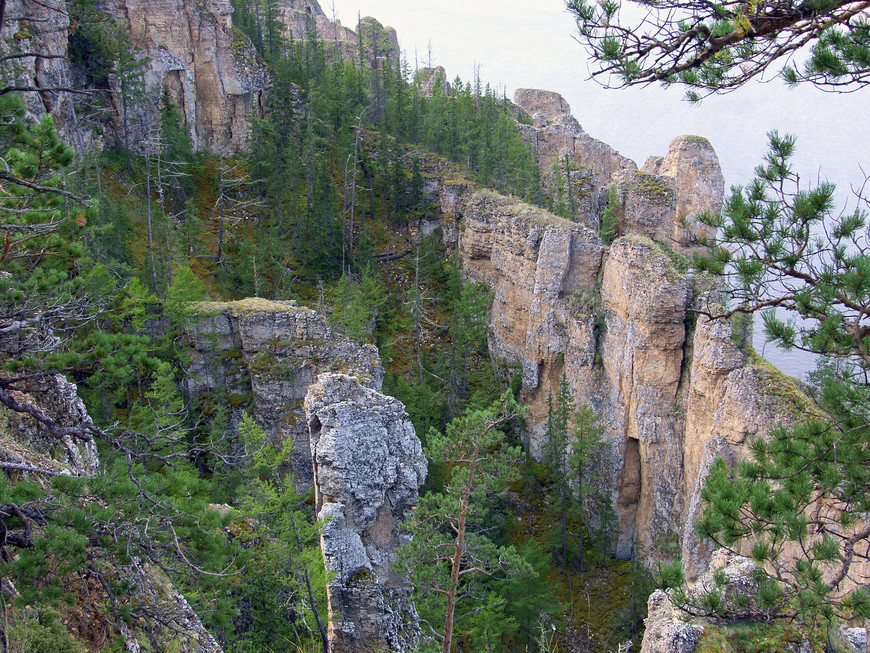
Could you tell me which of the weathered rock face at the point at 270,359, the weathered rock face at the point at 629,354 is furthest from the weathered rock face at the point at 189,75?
the weathered rock face at the point at 629,354

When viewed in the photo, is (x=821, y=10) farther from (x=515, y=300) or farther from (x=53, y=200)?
(x=515, y=300)

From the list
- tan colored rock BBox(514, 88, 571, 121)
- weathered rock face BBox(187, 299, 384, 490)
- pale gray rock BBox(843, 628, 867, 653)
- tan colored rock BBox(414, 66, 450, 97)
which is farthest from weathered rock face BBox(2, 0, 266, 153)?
tan colored rock BBox(514, 88, 571, 121)

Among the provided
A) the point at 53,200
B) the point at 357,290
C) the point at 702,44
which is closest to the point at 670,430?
the point at 357,290

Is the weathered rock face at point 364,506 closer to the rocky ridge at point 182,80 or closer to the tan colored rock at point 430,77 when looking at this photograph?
the rocky ridge at point 182,80

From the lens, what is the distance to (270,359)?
24.6 meters

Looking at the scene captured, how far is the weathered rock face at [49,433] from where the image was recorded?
9.24m

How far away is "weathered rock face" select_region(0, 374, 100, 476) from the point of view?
30.3ft

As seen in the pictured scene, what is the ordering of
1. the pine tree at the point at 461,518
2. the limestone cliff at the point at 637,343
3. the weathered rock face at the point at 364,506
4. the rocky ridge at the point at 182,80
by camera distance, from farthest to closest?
the rocky ridge at the point at 182,80
the limestone cliff at the point at 637,343
the weathered rock face at the point at 364,506
the pine tree at the point at 461,518

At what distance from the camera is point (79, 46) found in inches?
1417

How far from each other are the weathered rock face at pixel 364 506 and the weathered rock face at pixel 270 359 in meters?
8.01

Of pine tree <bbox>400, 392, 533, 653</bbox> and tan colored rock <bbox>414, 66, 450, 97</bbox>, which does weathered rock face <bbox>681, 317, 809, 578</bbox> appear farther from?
tan colored rock <bbox>414, 66, 450, 97</bbox>

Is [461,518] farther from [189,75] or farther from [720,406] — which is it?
[189,75]

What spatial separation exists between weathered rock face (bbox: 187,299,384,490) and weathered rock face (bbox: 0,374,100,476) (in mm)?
12713

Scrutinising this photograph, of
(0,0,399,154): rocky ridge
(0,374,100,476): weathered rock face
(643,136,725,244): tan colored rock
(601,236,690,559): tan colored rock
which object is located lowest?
(601,236,690,559): tan colored rock
